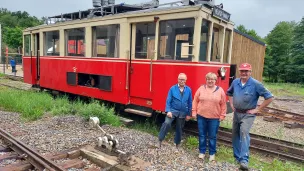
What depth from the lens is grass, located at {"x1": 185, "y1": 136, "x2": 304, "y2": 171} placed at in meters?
4.90

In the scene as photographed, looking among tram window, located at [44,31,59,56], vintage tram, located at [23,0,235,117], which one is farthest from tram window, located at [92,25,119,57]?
tram window, located at [44,31,59,56]

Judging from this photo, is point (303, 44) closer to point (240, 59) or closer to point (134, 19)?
point (240, 59)

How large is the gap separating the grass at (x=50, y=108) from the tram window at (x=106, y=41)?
158 centimetres

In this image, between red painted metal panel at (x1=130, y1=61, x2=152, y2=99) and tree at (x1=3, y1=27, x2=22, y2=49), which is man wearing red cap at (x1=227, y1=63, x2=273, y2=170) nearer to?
red painted metal panel at (x1=130, y1=61, x2=152, y2=99)

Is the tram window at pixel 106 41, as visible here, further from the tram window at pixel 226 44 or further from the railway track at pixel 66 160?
the railway track at pixel 66 160

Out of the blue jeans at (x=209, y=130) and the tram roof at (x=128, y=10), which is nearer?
the blue jeans at (x=209, y=130)

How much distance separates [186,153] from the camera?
5035mm

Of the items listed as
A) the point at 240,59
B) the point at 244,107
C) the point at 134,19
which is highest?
the point at 134,19

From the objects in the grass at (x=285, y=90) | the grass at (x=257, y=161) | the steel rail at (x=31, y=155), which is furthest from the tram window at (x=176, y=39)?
the grass at (x=285, y=90)

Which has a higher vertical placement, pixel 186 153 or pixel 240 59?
pixel 240 59

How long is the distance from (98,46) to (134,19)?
5.64 feet

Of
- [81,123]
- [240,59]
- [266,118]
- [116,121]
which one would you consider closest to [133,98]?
[116,121]

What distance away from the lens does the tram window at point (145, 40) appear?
22.2 feet

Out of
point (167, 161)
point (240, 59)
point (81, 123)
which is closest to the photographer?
point (167, 161)
